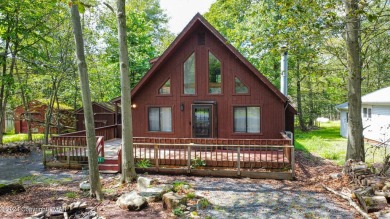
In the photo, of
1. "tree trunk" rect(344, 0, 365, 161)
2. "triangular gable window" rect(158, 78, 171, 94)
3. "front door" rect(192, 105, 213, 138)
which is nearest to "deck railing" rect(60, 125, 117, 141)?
"triangular gable window" rect(158, 78, 171, 94)

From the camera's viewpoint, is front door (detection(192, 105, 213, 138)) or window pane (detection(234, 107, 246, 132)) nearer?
window pane (detection(234, 107, 246, 132))

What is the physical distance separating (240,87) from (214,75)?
140 centimetres

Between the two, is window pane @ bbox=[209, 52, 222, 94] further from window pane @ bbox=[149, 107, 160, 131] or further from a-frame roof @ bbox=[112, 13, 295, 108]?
window pane @ bbox=[149, 107, 160, 131]

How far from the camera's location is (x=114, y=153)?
38.2 ft

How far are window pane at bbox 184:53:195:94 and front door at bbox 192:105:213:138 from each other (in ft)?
2.97

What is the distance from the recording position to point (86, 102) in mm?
6785

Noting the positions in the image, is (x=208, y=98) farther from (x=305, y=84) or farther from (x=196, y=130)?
(x=305, y=84)

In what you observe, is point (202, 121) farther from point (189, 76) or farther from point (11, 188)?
point (11, 188)

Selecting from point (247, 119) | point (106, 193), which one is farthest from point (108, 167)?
point (247, 119)

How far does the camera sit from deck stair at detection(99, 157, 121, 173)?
397 inches

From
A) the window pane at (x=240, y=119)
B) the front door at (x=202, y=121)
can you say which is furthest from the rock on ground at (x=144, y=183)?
the window pane at (x=240, y=119)

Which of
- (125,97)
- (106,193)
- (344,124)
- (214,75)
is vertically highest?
(214,75)

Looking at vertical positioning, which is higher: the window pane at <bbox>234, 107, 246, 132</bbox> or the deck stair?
the window pane at <bbox>234, 107, 246, 132</bbox>

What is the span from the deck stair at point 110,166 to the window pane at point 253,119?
6.23m
